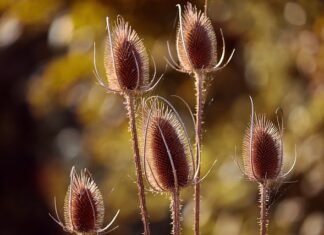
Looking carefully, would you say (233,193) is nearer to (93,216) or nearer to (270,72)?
(270,72)

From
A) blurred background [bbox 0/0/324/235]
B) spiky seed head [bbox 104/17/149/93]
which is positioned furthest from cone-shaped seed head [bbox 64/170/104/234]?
blurred background [bbox 0/0/324/235]

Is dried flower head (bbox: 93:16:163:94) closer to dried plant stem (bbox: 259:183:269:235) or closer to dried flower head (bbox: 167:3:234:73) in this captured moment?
dried flower head (bbox: 167:3:234:73)

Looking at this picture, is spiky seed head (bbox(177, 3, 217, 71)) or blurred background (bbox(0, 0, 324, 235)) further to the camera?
blurred background (bbox(0, 0, 324, 235))

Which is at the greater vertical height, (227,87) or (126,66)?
(227,87)

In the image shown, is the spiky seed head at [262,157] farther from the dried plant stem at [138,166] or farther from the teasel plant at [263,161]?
the dried plant stem at [138,166]

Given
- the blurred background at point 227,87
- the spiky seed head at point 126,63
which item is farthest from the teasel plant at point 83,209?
the blurred background at point 227,87

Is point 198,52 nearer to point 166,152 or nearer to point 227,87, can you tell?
point 166,152

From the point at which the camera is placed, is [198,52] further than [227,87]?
No

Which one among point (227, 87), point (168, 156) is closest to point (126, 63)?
point (168, 156)
